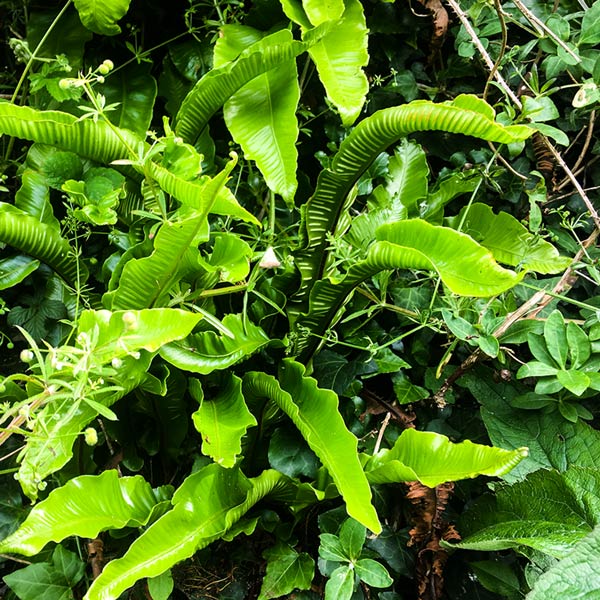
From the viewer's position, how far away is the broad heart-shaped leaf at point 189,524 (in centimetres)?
70

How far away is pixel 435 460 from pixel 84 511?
0.45 m

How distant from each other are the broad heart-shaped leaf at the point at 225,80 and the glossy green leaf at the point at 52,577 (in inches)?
25.7

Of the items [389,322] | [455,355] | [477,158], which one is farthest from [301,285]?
[477,158]

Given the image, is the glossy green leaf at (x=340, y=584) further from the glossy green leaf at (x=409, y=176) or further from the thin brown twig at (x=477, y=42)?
the thin brown twig at (x=477, y=42)

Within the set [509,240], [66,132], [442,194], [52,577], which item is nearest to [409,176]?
[442,194]

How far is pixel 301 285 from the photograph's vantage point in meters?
0.92

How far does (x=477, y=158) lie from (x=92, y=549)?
0.90m

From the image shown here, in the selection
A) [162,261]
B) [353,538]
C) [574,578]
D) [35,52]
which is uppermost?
[35,52]

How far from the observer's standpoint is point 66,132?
32.4 inches

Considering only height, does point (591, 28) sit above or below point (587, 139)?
above

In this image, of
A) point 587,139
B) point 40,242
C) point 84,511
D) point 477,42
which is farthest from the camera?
point 587,139

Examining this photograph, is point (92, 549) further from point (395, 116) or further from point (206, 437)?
point (395, 116)

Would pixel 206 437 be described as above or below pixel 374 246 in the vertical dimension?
below

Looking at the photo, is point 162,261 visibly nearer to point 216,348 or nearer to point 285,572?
point 216,348
